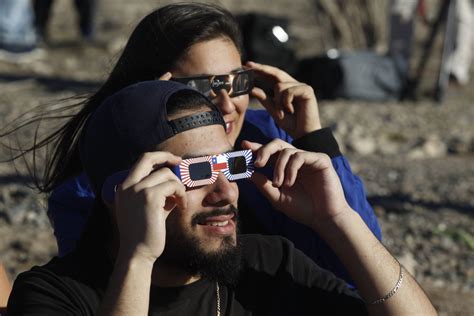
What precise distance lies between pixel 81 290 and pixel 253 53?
8.59 m

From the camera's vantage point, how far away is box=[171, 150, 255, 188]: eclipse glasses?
2.62 meters

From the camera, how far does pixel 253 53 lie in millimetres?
11125

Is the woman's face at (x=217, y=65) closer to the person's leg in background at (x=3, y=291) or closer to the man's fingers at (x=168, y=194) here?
the person's leg in background at (x=3, y=291)

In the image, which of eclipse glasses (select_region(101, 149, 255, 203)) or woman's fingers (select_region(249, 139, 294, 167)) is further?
woman's fingers (select_region(249, 139, 294, 167))

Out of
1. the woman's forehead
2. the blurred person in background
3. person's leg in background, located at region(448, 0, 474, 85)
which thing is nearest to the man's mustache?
the woman's forehead

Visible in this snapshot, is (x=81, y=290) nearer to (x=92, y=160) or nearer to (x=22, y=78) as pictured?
(x=92, y=160)

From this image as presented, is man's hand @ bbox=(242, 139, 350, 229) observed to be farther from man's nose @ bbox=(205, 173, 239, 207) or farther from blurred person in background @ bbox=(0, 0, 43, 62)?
blurred person in background @ bbox=(0, 0, 43, 62)

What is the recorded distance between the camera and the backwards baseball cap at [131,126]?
2709 millimetres

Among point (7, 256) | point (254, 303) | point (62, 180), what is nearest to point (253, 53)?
point (7, 256)

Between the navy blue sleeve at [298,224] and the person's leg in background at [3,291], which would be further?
the navy blue sleeve at [298,224]

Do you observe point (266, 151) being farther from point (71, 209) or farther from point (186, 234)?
point (71, 209)

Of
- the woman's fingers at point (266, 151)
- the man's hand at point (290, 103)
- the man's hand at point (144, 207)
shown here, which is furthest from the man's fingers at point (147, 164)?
the man's hand at point (290, 103)

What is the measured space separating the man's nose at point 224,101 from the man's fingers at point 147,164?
110 cm

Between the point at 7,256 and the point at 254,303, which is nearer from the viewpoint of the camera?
the point at 254,303
